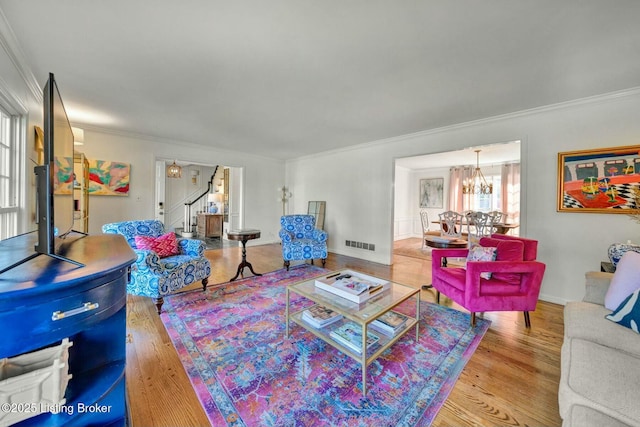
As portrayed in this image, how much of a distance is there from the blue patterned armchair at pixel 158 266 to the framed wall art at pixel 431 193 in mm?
7017

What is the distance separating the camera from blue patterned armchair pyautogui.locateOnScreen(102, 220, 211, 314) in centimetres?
251

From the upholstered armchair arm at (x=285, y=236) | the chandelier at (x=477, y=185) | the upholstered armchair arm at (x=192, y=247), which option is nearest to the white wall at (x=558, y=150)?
the upholstered armchair arm at (x=285, y=236)

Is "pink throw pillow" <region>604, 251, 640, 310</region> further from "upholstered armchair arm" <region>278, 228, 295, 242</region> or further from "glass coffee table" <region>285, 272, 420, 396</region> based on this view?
"upholstered armchair arm" <region>278, 228, 295, 242</region>

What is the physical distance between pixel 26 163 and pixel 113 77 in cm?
121

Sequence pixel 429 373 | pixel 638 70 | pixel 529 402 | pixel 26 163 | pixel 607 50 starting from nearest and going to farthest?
pixel 529 402
pixel 429 373
pixel 607 50
pixel 638 70
pixel 26 163

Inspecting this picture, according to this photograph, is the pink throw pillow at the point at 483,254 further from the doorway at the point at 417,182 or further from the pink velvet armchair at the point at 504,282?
the doorway at the point at 417,182

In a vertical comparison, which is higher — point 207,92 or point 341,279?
point 207,92

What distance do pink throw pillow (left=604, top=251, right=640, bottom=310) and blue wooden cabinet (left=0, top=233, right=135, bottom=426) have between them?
283cm

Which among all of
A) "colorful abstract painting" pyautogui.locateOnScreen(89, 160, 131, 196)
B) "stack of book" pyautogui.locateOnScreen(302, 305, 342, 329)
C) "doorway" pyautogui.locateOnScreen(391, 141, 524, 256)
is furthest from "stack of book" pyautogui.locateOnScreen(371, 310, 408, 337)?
"colorful abstract painting" pyautogui.locateOnScreen(89, 160, 131, 196)

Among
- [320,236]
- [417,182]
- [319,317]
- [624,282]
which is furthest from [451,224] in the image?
[319,317]

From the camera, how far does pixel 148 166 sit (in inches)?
186

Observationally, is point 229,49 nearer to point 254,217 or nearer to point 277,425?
point 277,425

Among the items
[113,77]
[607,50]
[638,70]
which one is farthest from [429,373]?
[113,77]

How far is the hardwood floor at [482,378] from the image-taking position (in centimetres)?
139
